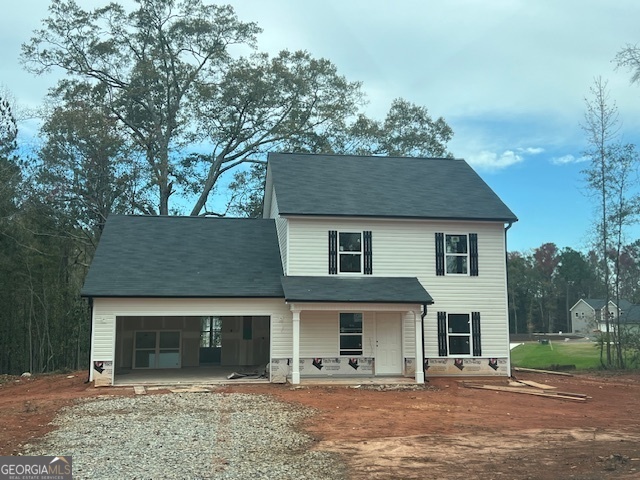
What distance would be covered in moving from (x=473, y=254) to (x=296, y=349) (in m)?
6.68

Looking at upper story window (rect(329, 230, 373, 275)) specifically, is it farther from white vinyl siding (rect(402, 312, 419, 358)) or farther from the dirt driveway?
the dirt driveway

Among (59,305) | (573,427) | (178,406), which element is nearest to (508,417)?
(573,427)

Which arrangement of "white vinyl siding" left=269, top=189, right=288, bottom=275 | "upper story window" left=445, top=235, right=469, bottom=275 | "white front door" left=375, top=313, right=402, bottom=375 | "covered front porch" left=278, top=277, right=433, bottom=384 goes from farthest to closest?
1. "upper story window" left=445, top=235, right=469, bottom=275
2. "white vinyl siding" left=269, top=189, right=288, bottom=275
3. "white front door" left=375, top=313, right=402, bottom=375
4. "covered front porch" left=278, top=277, right=433, bottom=384

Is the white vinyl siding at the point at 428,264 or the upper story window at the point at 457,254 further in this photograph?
the upper story window at the point at 457,254

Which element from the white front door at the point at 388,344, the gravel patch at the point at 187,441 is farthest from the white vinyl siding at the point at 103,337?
the white front door at the point at 388,344

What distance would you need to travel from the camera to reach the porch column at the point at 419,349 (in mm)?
15961

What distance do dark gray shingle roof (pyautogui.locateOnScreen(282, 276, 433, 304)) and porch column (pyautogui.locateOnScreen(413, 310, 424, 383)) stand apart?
58 cm

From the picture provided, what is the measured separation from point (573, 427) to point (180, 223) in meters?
14.3

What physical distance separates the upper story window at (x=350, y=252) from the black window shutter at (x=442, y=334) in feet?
8.79

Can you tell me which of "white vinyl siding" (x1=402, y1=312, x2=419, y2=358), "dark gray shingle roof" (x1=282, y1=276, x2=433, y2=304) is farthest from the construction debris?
"white vinyl siding" (x1=402, y1=312, x2=419, y2=358)

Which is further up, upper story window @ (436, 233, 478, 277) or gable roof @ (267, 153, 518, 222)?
gable roof @ (267, 153, 518, 222)

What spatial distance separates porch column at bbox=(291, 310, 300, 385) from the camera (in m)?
15.7

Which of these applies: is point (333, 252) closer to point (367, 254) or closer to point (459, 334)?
point (367, 254)

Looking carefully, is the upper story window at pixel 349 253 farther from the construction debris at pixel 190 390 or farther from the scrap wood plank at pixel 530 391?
the construction debris at pixel 190 390
